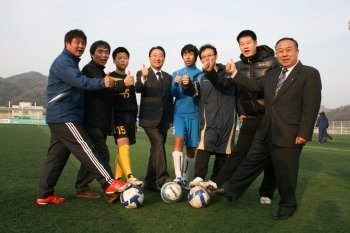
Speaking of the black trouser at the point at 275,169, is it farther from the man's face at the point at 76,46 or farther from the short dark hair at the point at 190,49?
the man's face at the point at 76,46

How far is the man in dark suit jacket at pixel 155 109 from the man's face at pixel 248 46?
144 centimetres

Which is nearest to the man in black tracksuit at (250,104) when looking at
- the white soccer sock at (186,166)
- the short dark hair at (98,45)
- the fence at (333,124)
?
the white soccer sock at (186,166)

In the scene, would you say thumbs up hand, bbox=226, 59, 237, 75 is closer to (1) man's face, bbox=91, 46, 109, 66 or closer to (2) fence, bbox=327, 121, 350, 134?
(1) man's face, bbox=91, 46, 109, 66

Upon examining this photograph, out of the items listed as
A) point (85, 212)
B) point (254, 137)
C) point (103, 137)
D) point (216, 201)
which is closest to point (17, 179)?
point (103, 137)

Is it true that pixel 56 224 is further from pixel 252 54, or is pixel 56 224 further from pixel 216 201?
pixel 252 54

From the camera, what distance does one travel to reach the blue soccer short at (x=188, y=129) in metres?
5.87

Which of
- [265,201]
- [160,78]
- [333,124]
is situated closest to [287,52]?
[265,201]

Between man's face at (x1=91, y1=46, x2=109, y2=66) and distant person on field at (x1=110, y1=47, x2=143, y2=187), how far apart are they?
13.1 inches

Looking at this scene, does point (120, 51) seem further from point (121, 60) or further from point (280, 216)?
point (280, 216)

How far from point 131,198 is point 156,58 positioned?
2413mm

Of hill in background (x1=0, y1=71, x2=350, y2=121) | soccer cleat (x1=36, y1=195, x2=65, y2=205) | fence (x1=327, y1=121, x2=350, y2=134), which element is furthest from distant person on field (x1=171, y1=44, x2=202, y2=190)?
hill in background (x1=0, y1=71, x2=350, y2=121)

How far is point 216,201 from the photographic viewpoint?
16.6ft

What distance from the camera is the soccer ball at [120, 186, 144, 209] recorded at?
440 centimetres

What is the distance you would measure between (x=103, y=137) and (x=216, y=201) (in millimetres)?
1892
